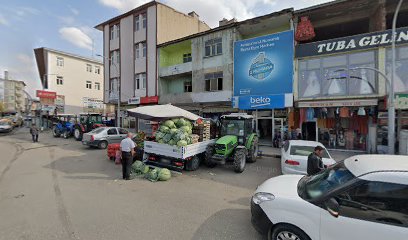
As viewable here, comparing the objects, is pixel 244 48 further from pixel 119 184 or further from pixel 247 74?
pixel 119 184

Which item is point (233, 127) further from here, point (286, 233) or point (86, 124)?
point (86, 124)

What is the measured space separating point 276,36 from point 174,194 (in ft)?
43.8

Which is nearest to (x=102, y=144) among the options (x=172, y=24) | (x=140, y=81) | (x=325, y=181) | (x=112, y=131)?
(x=112, y=131)

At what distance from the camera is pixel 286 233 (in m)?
3.13

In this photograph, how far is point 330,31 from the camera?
1608 centimetres

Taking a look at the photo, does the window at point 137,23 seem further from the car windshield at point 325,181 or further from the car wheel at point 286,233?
the car wheel at point 286,233

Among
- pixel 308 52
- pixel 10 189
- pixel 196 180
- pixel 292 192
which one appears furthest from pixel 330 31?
pixel 10 189

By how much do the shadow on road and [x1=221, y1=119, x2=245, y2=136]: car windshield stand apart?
4.90m

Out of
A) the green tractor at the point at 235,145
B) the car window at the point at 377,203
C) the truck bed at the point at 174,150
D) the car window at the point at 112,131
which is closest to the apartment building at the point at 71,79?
the car window at the point at 112,131

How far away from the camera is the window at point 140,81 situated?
22.9 metres

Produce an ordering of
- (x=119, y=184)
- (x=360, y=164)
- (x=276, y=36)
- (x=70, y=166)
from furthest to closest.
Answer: (x=276, y=36), (x=70, y=166), (x=119, y=184), (x=360, y=164)

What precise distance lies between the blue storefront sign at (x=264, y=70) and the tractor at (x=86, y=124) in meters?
13.3

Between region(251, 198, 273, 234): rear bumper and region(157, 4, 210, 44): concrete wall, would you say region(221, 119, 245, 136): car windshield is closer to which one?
region(251, 198, 273, 234): rear bumper

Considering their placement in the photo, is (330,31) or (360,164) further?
(330,31)
